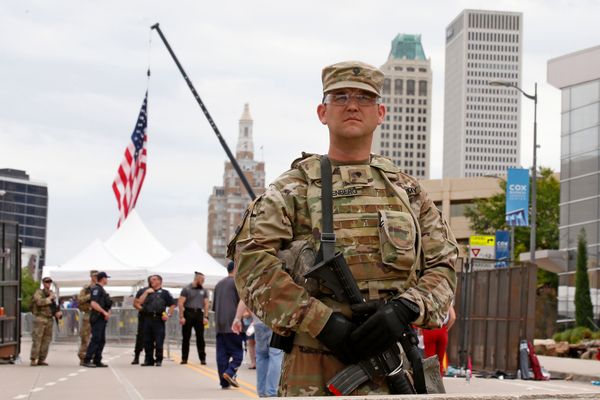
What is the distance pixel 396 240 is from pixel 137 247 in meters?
35.5

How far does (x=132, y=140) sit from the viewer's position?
1671 inches

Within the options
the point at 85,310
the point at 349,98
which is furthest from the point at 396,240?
the point at 85,310

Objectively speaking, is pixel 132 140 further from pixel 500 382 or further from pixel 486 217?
pixel 486 217

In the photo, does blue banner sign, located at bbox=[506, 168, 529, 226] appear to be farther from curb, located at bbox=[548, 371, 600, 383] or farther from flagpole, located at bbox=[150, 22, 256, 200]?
curb, located at bbox=[548, 371, 600, 383]

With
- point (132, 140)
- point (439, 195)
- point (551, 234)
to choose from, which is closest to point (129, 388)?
point (132, 140)

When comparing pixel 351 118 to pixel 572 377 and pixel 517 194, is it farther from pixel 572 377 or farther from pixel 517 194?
pixel 517 194

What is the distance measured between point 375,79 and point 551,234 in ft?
269

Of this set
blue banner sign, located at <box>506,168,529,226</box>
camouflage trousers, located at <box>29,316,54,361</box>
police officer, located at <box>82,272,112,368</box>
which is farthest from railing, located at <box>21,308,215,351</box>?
police officer, located at <box>82,272,112,368</box>

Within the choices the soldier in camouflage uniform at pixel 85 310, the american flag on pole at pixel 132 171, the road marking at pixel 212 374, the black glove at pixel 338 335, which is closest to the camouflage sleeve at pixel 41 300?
the soldier in camouflage uniform at pixel 85 310

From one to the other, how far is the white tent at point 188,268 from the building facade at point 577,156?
18.5 metres

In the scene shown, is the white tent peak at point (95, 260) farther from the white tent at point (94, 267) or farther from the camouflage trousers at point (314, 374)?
the camouflage trousers at point (314, 374)

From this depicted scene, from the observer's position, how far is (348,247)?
494 cm

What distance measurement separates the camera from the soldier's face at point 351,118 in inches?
202

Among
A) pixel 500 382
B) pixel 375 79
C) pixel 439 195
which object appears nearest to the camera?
pixel 375 79
